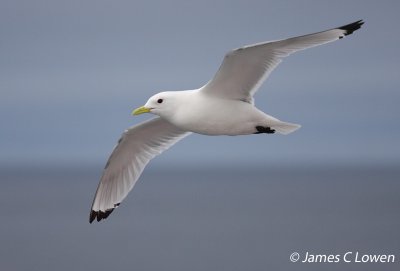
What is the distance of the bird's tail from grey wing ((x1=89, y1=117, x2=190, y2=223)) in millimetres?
1877

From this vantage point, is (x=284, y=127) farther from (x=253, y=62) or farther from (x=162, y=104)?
(x=162, y=104)

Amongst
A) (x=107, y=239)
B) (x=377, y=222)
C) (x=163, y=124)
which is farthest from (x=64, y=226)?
(x=163, y=124)

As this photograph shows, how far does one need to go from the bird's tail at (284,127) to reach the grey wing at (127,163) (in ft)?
6.16

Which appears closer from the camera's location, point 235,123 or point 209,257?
point 235,123

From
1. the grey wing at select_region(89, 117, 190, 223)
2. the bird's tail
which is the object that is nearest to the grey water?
the grey wing at select_region(89, 117, 190, 223)

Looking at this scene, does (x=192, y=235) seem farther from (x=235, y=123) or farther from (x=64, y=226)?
(x=235, y=123)

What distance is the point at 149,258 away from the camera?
27656mm

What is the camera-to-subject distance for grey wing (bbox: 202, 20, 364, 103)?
25.4 feet

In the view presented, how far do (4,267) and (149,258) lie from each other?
477cm

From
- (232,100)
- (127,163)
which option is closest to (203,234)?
(127,163)

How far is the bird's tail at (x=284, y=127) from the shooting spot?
26.7 feet

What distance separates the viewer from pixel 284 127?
26.9 ft

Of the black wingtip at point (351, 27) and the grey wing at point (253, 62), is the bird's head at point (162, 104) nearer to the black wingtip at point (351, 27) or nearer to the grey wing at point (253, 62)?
the grey wing at point (253, 62)

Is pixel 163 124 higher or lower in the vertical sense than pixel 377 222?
lower
